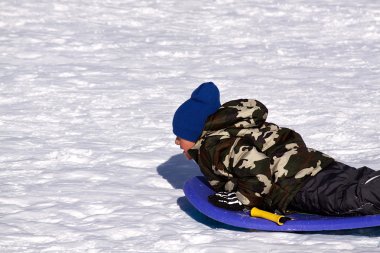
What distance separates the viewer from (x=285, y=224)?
3826mm

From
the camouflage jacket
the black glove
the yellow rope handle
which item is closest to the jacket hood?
the camouflage jacket

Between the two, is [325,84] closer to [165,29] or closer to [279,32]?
[279,32]

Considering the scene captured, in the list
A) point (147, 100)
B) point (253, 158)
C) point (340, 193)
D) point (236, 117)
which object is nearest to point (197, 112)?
point (236, 117)

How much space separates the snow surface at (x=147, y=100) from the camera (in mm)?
4004

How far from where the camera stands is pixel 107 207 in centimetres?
438

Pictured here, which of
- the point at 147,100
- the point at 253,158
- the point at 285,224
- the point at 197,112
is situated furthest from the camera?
the point at 147,100

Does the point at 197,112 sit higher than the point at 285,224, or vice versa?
the point at 197,112

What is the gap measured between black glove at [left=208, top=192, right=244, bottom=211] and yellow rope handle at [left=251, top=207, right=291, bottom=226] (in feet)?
0.38

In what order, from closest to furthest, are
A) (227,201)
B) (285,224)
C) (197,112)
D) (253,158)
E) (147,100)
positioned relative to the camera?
1. (285,224)
2. (253,158)
3. (227,201)
4. (197,112)
5. (147,100)

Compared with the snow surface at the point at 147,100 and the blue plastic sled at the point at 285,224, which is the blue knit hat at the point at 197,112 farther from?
the snow surface at the point at 147,100

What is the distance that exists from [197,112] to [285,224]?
0.78 m

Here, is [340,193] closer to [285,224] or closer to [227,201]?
[285,224]

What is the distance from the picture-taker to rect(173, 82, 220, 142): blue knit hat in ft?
13.7

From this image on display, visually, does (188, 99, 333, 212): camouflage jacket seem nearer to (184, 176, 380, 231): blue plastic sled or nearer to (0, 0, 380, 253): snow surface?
(184, 176, 380, 231): blue plastic sled
